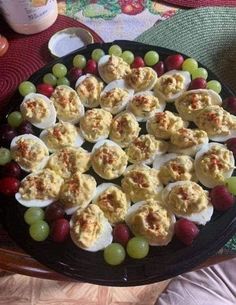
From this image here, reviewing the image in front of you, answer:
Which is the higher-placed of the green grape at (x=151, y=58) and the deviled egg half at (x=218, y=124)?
the green grape at (x=151, y=58)

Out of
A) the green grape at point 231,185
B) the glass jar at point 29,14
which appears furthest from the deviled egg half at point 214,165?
the glass jar at point 29,14

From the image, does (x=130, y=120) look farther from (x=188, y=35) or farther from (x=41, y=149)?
(x=188, y=35)

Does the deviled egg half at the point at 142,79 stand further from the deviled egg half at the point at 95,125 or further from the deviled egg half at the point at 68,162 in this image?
the deviled egg half at the point at 68,162

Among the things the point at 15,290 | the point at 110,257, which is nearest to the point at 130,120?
the point at 110,257

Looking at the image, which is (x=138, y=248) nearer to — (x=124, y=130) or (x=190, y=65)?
(x=124, y=130)

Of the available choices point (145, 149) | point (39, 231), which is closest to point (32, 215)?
point (39, 231)
